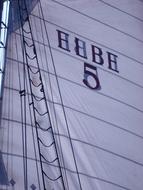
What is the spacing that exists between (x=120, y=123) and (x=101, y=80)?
305mm

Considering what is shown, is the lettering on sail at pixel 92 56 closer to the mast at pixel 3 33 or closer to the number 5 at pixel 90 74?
the number 5 at pixel 90 74

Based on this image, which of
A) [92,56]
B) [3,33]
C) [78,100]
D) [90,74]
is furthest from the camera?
[92,56]

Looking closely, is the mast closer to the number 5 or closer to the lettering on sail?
the lettering on sail

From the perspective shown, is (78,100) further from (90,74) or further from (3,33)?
(3,33)

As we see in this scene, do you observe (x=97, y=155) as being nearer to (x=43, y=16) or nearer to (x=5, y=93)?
(x=5, y=93)

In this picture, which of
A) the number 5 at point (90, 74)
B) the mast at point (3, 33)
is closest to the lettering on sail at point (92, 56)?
the number 5 at point (90, 74)

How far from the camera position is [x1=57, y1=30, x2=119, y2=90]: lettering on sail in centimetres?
344

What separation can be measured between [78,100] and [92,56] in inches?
17.3

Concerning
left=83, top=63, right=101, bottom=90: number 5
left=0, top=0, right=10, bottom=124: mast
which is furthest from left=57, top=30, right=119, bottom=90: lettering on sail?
left=0, top=0, right=10, bottom=124: mast

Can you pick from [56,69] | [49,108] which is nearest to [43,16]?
[56,69]

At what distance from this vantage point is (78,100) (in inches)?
128

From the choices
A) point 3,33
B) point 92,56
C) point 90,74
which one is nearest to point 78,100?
point 90,74

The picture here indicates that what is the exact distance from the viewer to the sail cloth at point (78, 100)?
2838mm

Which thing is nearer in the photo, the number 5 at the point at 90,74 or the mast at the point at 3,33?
the mast at the point at 3,33
